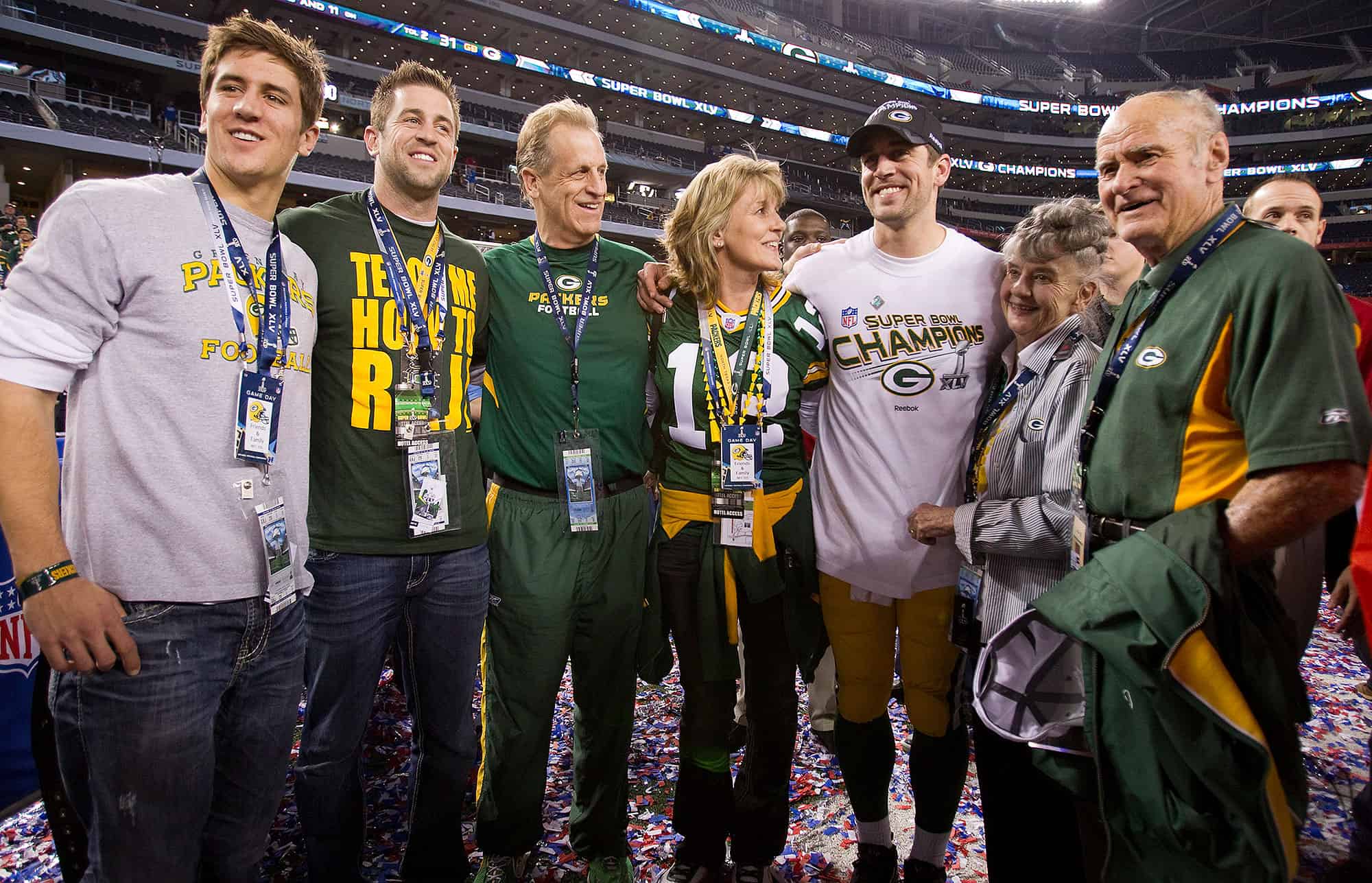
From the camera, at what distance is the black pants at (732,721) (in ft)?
6.82

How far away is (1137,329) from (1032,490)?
482mm

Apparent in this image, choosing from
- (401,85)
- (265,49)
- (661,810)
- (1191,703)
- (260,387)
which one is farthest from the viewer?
(661,810)

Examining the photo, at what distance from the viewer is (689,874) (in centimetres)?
213

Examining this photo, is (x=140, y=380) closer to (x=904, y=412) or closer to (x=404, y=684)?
(x=404, y=684)

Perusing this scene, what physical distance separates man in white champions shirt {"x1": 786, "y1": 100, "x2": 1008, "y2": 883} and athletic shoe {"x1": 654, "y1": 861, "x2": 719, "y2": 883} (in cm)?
44

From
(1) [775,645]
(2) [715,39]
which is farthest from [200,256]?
(2) [715,39]

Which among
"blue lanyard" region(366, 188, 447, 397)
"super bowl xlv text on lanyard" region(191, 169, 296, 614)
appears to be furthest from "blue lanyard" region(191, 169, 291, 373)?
"blue lanyard" region(366, 188, 447, 397)

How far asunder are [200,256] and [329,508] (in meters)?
0.66

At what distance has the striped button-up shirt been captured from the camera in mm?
1708

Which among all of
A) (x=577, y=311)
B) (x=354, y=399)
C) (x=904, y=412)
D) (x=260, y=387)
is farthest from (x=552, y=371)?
(x=904, y=412)

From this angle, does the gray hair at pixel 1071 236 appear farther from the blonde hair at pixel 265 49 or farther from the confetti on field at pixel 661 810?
the blonde hair at pixel 265 49

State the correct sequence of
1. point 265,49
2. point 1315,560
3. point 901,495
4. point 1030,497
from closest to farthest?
point 265,49 < point 1030,497 < point 901,495 < point 1315,560

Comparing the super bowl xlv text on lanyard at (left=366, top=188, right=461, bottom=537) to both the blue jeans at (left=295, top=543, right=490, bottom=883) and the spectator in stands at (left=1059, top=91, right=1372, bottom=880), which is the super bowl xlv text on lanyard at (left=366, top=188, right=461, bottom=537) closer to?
the blue jeans at (left=295, top=543, right=490, bottom=883)

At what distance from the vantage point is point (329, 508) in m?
1.79
